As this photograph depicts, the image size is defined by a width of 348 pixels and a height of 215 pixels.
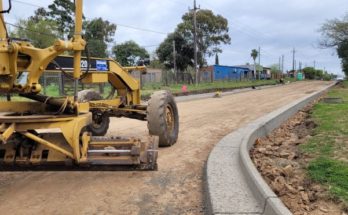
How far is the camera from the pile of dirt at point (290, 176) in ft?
18.9

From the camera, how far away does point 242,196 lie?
5.77 m

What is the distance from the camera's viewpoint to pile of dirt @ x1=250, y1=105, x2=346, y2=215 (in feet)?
18.9

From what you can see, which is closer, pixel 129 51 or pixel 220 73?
pixel 129 51

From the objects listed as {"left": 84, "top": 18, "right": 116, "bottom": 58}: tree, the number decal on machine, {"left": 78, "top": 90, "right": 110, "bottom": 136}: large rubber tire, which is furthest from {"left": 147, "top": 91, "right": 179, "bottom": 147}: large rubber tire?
{"left": 84, "top": 18, "right": 116, "bottom": 58}: tree

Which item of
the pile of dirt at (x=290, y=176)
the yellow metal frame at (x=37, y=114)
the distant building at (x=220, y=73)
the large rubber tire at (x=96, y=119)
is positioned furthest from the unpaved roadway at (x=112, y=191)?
the distant building at (x=220, y=73)

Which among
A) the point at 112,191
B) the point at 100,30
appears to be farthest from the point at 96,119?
the point at 100,30

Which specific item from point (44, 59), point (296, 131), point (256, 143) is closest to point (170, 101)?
point (256, 143)

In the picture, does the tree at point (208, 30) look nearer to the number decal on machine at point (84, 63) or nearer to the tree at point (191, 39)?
the tree at point (191, 39)

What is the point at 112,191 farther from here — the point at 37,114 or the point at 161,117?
the point at 161,117

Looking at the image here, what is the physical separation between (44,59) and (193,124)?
8.45 metres

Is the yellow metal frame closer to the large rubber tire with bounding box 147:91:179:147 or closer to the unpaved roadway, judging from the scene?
the unpaved roadway

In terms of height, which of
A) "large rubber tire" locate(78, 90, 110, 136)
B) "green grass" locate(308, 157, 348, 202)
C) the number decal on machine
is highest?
the number decal on machine

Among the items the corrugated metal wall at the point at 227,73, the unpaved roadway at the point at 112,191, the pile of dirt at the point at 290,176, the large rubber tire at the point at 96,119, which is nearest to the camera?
the pile of dirt at the point at 290,176

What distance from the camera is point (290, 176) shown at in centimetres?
733
